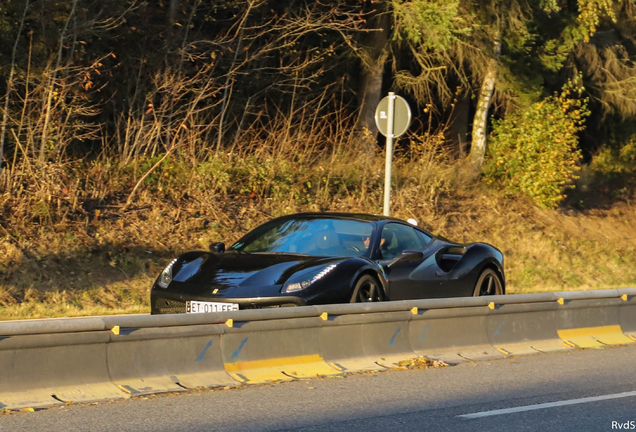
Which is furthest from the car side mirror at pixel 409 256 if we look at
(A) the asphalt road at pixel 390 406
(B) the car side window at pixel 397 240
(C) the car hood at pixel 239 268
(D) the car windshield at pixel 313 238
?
(A) the asphalt road at pixel 390 406

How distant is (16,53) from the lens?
1459 centimetres

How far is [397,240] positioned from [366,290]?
4.10 ft

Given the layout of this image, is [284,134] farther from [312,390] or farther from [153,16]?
[312,390]

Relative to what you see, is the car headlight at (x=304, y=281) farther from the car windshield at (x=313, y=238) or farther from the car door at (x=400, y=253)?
the car door at (x=400, y=253)

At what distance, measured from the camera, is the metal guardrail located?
594 centimetres

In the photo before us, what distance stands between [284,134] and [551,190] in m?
7.01

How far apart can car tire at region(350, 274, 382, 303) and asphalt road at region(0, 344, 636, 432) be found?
0.94m

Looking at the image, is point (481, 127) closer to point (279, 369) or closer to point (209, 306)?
point (209, 306)

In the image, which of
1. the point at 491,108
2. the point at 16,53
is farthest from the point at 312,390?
Answer: the point at 491,108

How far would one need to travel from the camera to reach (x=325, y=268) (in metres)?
8.29

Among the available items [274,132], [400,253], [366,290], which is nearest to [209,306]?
[366,290]

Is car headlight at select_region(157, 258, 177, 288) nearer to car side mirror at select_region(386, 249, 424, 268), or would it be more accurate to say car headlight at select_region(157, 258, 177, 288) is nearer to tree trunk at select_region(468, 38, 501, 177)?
car side mirror at select_region(386, 249, 424, 268)

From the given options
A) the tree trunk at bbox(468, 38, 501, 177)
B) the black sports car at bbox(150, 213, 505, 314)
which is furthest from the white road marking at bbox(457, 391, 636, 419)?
the tree trunk at bbox(468, 38, 501, 177)

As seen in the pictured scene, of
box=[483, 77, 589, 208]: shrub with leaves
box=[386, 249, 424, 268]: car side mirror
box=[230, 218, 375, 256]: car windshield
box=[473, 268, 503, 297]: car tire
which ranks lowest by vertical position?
box=[473, 268, 503, 297]: car tire
